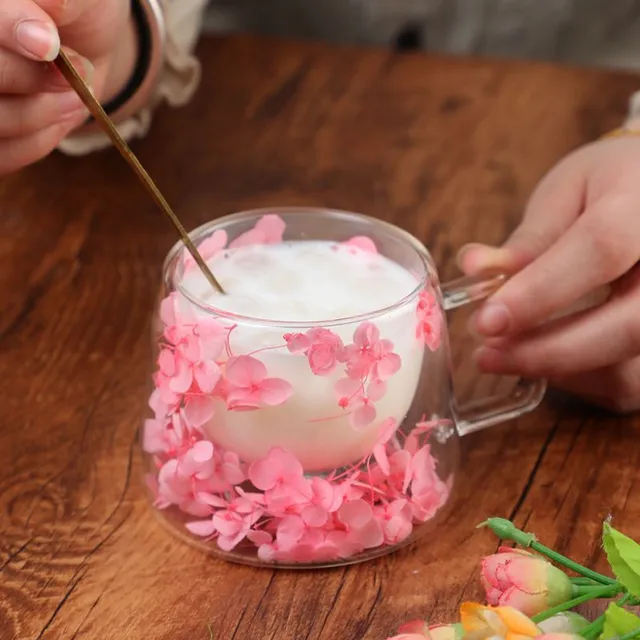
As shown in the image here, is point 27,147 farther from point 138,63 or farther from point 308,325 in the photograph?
point 308,325

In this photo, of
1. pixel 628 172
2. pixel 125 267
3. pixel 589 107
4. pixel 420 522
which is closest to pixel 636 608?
pixel 420 522

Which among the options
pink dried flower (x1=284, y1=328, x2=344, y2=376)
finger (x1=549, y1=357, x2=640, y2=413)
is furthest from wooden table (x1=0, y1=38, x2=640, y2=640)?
pink dried flower (x1=284, y1=328, x2=344, y2=376)

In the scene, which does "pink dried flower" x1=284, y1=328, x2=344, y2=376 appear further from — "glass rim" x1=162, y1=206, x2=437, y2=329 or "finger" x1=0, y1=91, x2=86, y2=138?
"finger" x1=0, y1=91, x2=86, y2=138

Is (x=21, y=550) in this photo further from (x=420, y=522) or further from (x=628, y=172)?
(x=628, y=172)

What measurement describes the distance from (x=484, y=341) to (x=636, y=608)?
214 mm

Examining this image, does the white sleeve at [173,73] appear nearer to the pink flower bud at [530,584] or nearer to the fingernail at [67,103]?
the fingernail at [67,103]

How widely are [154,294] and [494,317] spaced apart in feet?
0.96

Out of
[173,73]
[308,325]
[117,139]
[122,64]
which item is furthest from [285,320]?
[173,73]

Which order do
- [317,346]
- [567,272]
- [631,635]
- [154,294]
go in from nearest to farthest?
1. [631,635]
2. [317,346]
3. [567,272]
4. [154,294]

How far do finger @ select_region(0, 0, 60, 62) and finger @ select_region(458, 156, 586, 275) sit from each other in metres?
0.28

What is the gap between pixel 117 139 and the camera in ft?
1.81

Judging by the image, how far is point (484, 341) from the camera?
667 mm

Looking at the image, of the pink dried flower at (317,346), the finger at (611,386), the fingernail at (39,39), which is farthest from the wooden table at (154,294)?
the fingernail at (39,39)

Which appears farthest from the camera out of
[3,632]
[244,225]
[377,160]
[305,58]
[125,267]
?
[305,58]
